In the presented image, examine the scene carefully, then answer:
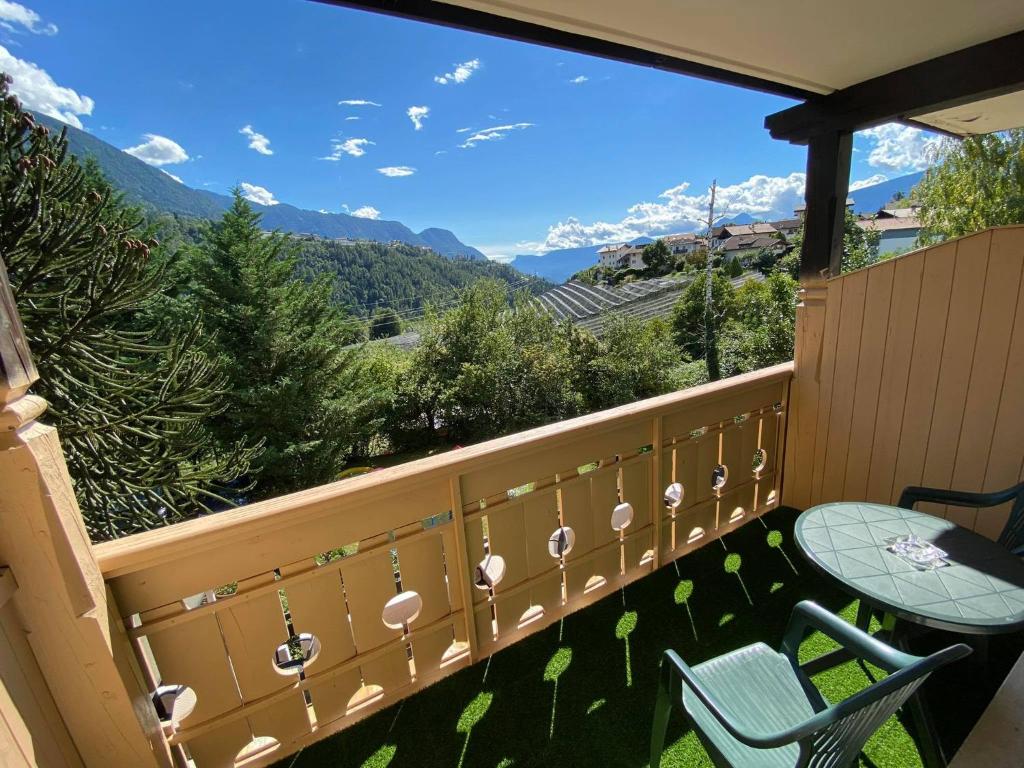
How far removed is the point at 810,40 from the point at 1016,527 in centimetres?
217

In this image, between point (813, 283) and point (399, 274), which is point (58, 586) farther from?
point (399, 274)

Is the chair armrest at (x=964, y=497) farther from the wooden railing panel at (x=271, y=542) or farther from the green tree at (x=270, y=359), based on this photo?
the green tree at (x=270, y=359)

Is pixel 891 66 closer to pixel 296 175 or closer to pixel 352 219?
pixel 296 175

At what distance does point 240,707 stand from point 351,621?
1.31 ft

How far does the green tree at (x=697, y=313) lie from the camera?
22.2 metres

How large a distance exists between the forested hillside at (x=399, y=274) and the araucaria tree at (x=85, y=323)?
605 inches

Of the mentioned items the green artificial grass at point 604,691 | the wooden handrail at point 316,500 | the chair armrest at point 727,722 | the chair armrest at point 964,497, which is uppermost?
the wooden handrail at point 316,500

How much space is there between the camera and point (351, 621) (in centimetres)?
159

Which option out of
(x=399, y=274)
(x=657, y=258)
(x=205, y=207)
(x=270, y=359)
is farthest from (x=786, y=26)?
(x=657, y=258)

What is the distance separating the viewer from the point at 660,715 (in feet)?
4.29

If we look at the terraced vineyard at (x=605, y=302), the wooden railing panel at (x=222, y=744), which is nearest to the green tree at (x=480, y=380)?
the terraced vineyard at (x=605, y=302)

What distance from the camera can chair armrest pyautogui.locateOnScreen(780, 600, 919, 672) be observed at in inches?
38.8

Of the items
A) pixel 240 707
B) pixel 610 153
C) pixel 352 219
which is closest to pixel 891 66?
pixel 240 707

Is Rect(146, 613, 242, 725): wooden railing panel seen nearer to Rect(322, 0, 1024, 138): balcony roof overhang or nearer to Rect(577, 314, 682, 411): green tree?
Rect(322, 0, 1024, 138): balcony roof overhang
